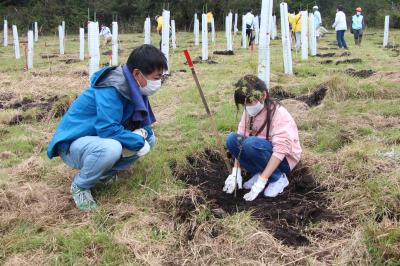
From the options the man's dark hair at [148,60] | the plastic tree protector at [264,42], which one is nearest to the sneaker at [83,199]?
the man's dark hair at [148,60]

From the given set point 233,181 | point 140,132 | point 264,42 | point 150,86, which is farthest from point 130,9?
point 233,181

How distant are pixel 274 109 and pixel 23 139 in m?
3.04

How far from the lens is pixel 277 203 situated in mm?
3201

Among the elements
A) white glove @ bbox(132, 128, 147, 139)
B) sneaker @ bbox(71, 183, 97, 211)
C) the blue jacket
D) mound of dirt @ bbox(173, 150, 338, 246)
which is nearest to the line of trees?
mound of dirt @ bbox(173, 150, 338, 246)

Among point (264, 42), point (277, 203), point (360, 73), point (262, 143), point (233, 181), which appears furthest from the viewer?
point (360, 73)

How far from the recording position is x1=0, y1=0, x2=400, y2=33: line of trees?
30234 millimetres

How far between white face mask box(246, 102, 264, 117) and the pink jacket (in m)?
0.06

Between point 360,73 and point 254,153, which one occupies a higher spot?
point 360,73

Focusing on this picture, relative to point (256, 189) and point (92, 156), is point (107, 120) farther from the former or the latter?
point (256, 189)

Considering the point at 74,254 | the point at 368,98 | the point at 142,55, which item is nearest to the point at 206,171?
the point at 142,55

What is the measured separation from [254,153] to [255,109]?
1.02 ft

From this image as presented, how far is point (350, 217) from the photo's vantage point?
2.90 m

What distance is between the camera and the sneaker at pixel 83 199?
10.6 feet

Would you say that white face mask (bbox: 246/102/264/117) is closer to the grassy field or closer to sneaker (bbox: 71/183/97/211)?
the grassy field
